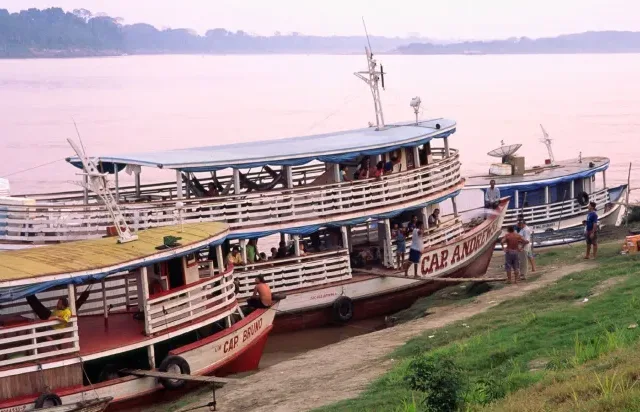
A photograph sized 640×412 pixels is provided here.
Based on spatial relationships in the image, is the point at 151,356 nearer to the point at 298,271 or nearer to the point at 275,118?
the point at 298,271

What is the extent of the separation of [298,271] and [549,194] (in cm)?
1272

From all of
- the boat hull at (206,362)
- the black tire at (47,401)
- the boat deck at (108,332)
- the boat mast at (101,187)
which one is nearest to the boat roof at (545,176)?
the boat hull at (206,362)

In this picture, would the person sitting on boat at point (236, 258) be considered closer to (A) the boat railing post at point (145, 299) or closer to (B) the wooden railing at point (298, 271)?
(B) the wooden railing at point (298, 271)

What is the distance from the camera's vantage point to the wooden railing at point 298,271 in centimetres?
1962

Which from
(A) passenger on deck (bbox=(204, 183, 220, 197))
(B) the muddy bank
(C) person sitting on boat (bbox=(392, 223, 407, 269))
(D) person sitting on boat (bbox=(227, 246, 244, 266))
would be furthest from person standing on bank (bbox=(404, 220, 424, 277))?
(A) passenger on deck (bbox=(204, 183, 220, 197))

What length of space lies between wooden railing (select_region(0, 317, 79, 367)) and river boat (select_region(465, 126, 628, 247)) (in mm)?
16533

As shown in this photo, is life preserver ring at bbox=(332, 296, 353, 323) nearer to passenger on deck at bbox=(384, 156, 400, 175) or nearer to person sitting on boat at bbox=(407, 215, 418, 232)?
person sitting on boat at bbox=(407, 215, 418, 232)

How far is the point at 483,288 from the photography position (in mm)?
21062

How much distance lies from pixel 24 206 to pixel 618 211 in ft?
67.2

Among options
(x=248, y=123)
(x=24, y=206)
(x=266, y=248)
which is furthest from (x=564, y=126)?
(x=24, y=206)

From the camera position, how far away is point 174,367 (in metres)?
16.1

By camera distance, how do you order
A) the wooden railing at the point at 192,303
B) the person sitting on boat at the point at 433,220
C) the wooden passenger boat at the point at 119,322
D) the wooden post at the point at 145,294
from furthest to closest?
the person sitting on boat at the point at 433,220
the wooden railing at the point at 192,303
the wooden post at the point at 145,294
the wooden passenger boat at the point at 119,322

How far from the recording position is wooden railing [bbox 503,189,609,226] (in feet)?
98.6

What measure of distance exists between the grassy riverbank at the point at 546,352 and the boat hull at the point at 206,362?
2915 millimetres
